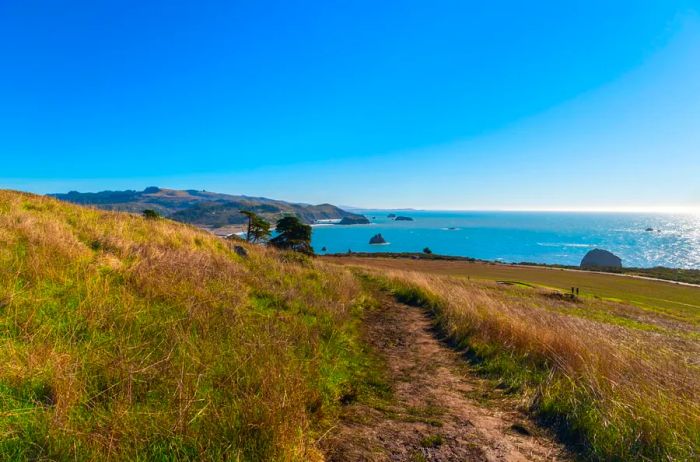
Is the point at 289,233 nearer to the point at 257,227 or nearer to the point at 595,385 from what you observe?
the point at 257,227

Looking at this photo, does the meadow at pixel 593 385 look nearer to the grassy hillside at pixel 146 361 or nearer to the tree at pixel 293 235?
the grassy hillside at pixel 146 361

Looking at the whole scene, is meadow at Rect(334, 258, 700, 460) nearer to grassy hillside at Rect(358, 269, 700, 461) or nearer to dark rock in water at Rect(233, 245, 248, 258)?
grassy hillside at Rect(358, 269, 700, 461)

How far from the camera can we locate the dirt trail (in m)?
3.38

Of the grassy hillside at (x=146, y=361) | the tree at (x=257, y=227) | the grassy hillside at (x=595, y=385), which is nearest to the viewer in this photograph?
the grassy hillside at (x=146, y=361)

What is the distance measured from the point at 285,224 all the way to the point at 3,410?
45584 mm

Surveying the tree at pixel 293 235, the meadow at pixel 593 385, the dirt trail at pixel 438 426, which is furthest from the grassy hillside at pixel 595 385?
the tree at pixel 293 235

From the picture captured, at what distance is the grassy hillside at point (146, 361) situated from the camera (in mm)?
2586

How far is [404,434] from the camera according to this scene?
373 cm

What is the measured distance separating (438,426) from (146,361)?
11.9ft

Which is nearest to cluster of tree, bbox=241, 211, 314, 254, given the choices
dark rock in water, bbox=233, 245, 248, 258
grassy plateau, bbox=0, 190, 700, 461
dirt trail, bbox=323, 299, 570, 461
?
dark rock in water, bbox=233, 245, 248, 258

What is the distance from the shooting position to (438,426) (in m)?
3.97

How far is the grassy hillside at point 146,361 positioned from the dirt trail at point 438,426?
0.45m

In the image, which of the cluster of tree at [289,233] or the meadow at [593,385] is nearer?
the meadow at [593,385]

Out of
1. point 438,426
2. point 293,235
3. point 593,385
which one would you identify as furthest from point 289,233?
point 593,385
